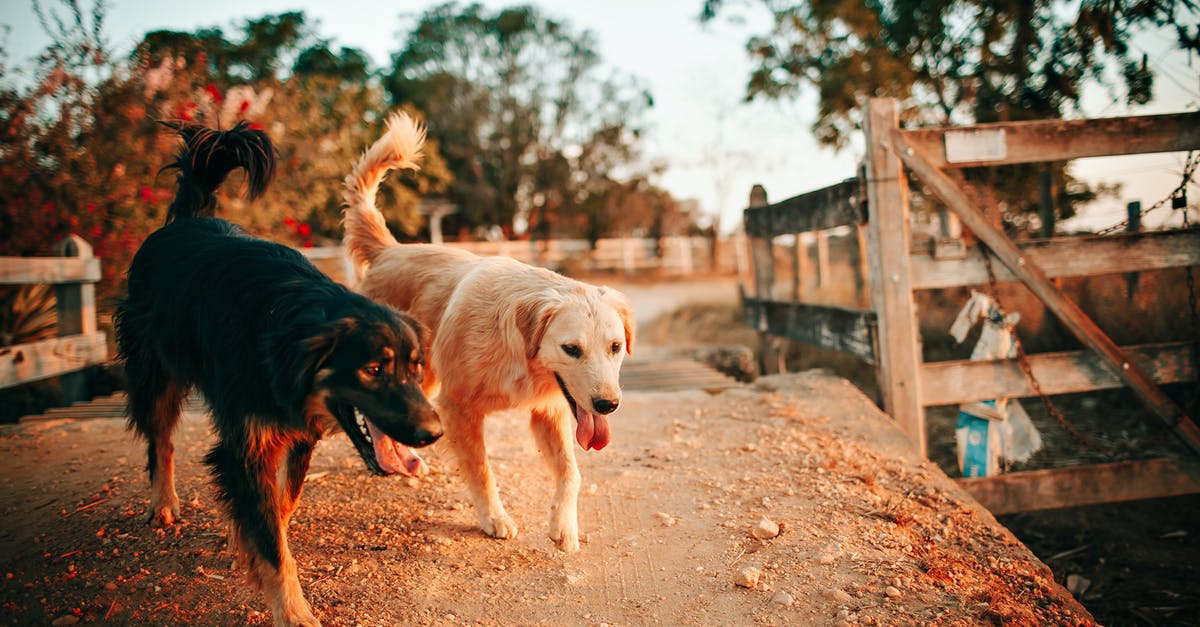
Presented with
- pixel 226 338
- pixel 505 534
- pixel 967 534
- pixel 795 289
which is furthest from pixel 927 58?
pixel 226 338

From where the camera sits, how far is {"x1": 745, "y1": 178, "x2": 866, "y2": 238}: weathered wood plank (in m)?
5.03

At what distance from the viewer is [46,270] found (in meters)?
5.69

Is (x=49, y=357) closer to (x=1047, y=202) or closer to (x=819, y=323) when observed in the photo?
(x=819, y=323)

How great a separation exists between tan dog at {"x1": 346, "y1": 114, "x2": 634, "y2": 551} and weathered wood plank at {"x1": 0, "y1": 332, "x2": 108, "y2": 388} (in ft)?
11.5

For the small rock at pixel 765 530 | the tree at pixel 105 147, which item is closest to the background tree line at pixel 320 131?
the tree at pixel 105 147

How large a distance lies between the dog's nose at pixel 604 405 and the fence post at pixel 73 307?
18.0ft

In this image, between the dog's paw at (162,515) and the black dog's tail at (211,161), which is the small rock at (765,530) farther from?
the black dog's tail at (211,161)

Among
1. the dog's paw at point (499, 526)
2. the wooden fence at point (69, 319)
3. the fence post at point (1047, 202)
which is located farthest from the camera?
the fence post at point (1047, 202)

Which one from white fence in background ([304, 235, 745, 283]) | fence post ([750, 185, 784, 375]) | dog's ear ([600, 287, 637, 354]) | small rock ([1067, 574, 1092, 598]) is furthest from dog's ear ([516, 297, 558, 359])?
white fence in background ([304, 235, 745, 283])

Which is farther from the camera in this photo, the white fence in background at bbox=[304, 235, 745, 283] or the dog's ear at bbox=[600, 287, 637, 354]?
the white fence in background at bbox=[304, 235, 745, 283]

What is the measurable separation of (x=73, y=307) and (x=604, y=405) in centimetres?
561

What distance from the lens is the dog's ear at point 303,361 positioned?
2.34 m

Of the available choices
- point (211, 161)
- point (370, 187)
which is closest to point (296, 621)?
point (211, 161)

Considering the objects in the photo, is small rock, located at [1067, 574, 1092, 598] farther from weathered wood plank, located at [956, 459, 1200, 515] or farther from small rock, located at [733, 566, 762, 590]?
small rock, located at [733, 566, 762, 590]
